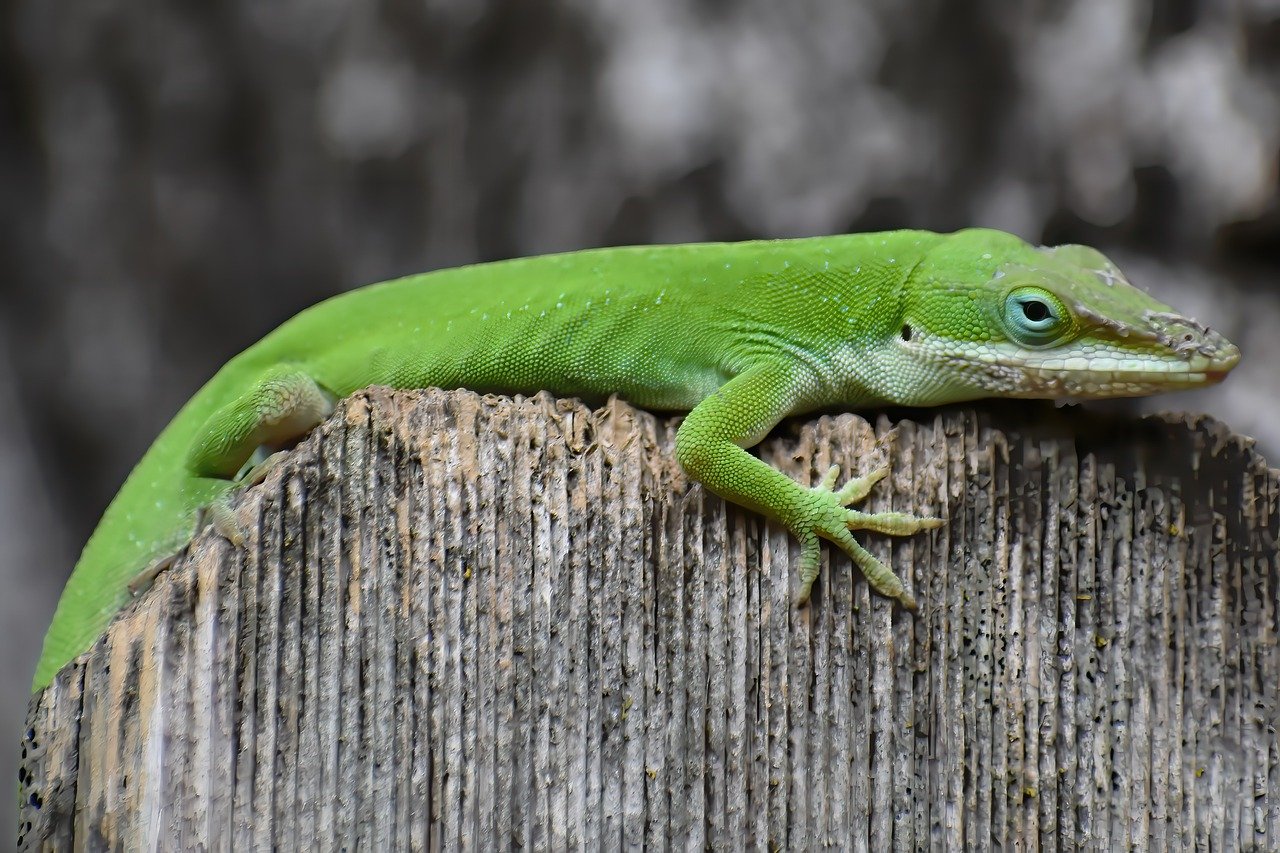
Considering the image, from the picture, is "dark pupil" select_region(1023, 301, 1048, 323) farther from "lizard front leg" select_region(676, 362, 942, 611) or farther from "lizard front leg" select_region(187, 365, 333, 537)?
"lizard front leg" select_region(187, 365, 333, 537)

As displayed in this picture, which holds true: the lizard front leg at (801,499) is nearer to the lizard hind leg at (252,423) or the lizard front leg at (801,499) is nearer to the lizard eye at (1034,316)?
the lizard eye at (1034,316)

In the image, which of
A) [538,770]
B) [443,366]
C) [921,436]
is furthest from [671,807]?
[443,366]

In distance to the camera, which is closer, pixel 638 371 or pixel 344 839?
pixel 344 839

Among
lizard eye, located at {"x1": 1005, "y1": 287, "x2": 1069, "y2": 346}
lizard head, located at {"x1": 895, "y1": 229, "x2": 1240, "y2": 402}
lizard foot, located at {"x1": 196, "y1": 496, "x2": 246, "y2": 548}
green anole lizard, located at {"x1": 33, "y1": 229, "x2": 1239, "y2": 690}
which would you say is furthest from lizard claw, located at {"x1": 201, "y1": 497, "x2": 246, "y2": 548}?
lizard eye, located at {"x1": 1005, "y1": 287, "x2": 1069, "y2": 346}

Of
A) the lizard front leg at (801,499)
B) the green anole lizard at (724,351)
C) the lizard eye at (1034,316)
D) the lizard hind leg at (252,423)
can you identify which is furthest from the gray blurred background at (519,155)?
the lizard front leg at (801,499)

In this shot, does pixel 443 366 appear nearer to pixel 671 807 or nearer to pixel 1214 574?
pixel 671 807

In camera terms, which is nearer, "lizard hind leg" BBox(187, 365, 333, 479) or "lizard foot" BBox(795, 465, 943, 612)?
"lizard foot" BBox(795, 465, 943, 612)

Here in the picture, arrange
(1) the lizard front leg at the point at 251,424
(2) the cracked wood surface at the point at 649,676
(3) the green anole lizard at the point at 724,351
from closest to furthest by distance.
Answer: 1. (2) the cracked wood surface at the point at 649,676
2. (3) the green anole lizard at the point at 724,351
3. (1) the lizard front leg at the point at 251,424
